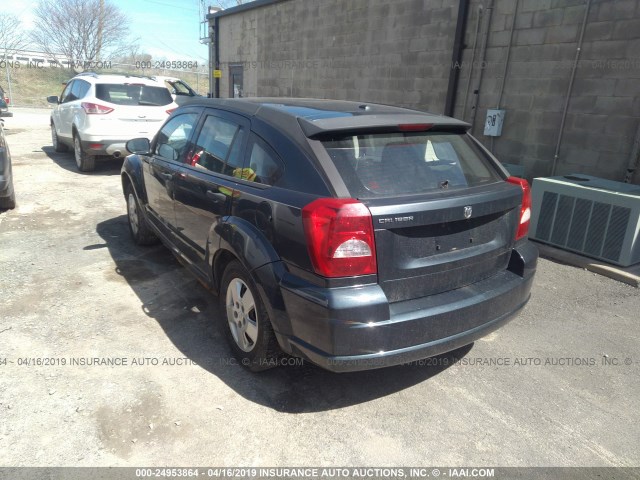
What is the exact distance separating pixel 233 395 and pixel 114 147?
23.9 feet

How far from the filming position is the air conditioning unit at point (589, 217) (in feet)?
A: 16.0

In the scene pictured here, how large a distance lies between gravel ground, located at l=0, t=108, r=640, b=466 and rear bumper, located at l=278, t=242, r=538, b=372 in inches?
17.8

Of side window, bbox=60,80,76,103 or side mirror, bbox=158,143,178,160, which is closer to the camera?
side mirror, bbox=158,143,178,160

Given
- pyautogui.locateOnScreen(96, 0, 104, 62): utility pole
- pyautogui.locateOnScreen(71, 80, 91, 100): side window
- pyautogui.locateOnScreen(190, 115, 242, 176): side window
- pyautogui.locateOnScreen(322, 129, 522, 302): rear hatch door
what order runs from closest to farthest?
pyautogui.locateOnScreen(322, 129, 522, 302): rear hatch door
pyautogui.locateOnScreen(190, 115, 242, 176): side window
pyautogui.locateOnScreen(71, 80, 91, 100): side window
pyautogui.locateOnScreen(96, 0, 104, 62): utility pole

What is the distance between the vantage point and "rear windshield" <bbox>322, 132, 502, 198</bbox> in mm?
2502

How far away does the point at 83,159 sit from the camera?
8875 millimetres

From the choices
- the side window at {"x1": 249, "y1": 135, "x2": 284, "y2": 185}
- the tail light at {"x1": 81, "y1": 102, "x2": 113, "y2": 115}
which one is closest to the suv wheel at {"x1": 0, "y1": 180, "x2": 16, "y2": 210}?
the tail light at {"x1": 81, "y1": 102, "x2": 113, "y2": 115}

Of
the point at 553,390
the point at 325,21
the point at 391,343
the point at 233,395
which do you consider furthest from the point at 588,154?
the point at 325,21

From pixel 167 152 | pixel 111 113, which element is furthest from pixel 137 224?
pixel 111 113

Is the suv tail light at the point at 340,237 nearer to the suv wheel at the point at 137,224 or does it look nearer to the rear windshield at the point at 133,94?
the suv wheel at the point at 137,224

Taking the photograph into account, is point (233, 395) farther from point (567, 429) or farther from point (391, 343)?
point (567, 429)

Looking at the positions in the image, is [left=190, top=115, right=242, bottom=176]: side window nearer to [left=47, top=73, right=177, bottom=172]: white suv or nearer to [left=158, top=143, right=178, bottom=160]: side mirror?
[left=158, top=143, right=178, bottom=160]: side mirror

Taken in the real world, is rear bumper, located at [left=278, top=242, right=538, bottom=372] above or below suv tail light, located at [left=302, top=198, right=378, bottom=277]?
below

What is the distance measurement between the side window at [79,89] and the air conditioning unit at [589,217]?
8.29 m
